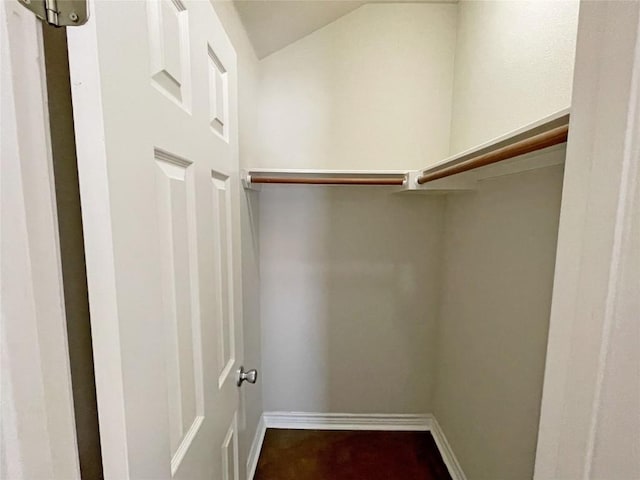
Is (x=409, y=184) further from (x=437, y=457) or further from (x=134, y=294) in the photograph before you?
(x=437, y=457)

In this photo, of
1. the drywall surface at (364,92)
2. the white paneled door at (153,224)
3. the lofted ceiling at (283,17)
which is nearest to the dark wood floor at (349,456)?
the white paneled door at (153,224)

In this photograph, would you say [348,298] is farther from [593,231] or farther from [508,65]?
[593,231]

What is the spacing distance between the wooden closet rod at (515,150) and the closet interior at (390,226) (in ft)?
0.62

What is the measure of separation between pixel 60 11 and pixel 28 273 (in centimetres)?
29

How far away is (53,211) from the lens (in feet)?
1.19

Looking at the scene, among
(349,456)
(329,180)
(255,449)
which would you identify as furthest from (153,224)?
(349,456)

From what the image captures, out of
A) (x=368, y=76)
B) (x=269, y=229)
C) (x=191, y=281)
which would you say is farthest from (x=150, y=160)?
(x=368, y=76)

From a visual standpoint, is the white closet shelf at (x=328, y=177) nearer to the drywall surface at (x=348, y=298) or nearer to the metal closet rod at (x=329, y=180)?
the metal closet rod at (x=329, y=180)

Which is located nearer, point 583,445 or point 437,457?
point 583,445

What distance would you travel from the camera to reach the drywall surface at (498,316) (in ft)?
3.55

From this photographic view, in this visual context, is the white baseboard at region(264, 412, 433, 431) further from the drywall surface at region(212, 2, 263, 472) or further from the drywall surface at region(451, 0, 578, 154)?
the drywall surface at region(451, 0, 578, 154)

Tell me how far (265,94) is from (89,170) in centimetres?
167

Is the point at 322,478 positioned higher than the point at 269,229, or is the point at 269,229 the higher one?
the point at 269,229

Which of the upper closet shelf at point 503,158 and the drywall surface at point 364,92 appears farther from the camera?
the drywall surface at point 364,92
